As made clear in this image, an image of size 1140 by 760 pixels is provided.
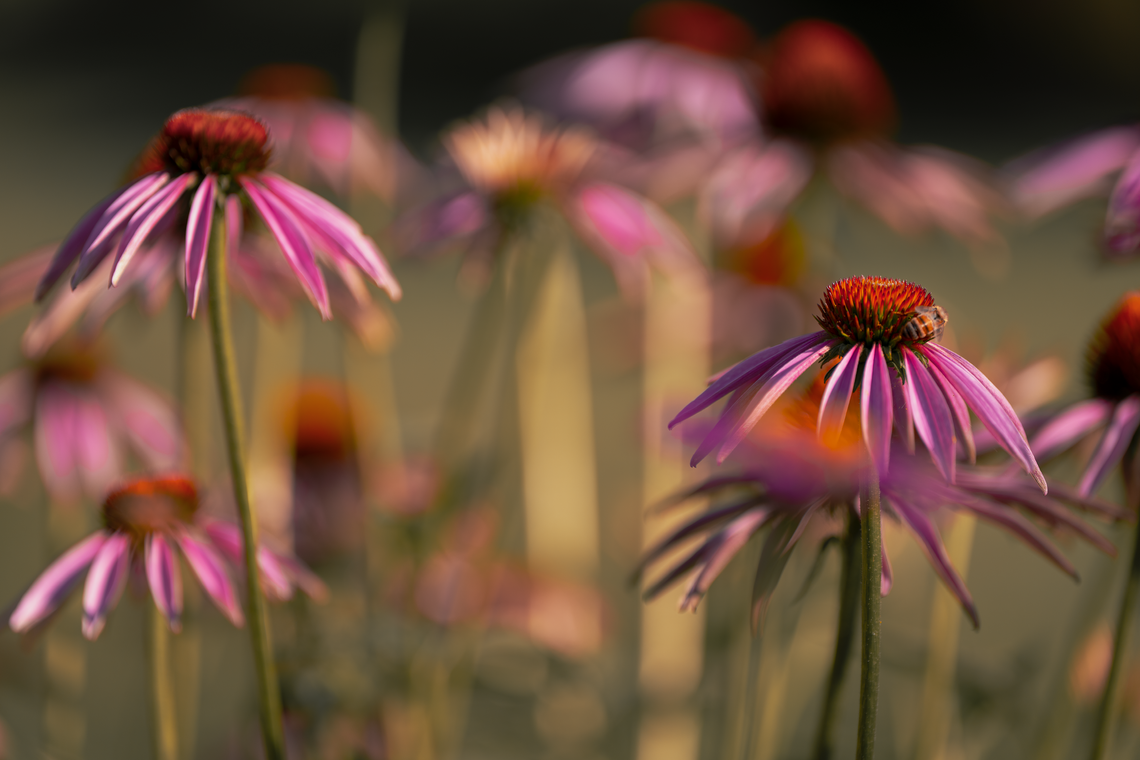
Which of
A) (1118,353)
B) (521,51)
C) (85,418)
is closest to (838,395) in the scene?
(1118,353)

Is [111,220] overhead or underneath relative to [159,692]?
overhead

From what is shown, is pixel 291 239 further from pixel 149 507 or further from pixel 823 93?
pixel 823 93

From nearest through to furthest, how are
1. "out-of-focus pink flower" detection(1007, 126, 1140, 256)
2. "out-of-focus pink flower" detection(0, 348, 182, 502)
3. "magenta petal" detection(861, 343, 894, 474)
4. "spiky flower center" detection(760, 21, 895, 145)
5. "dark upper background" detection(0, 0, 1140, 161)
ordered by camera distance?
"magenta petal" detection(861, 343, 894, 474), "out-of-focus pink flower" detection(1007, 126, 1140, 256), "out-of-focus pink flower" detection(0, 348, 182, 502), "spiky flower center" detection(760, 21, 895, 145), "dark upper background" detection(0, 0, 1140, 161)

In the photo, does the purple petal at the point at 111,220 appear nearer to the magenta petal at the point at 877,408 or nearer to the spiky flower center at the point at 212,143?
the spiky flower center at the point at 212,143

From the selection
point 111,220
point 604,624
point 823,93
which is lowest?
point 604,624

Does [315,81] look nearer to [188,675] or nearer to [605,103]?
[605,103]

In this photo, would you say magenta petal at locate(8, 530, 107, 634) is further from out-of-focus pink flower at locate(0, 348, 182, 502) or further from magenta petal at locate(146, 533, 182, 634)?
out-of-focus pink flower at locate(0, 348, 182, 502)

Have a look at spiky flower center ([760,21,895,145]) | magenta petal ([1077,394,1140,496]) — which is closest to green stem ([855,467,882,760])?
magenta petal ([1077,394,1140,496])
